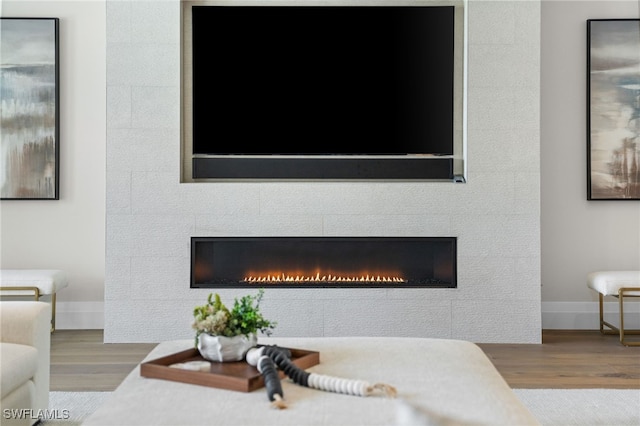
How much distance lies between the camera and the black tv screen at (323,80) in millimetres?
4801

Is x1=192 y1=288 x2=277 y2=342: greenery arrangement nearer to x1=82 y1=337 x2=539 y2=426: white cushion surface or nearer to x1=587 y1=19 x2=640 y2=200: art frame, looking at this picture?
x1=82 y1=337 x2=539 y2=426: white cushion surface

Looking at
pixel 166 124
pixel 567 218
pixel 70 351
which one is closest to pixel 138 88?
pixel 166 124

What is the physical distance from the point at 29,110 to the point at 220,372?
358cm

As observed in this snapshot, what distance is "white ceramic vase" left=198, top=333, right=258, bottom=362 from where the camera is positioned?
2422 millimetres

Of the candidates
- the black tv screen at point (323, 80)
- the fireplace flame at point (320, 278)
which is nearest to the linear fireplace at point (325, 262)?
the fireplace flame at point (320, 278)

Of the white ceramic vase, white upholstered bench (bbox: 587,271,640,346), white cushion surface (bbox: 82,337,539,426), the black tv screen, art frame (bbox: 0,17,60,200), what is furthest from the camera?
art frame (bbox: 0,17,60,200)

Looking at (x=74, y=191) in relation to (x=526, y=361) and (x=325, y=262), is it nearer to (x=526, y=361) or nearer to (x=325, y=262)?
(x=325, y=262)

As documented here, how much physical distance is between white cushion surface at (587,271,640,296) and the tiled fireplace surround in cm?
43

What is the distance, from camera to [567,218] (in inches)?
205

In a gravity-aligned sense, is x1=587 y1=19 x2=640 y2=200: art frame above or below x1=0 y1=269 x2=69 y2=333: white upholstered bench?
above

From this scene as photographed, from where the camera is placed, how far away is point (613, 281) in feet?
15.2

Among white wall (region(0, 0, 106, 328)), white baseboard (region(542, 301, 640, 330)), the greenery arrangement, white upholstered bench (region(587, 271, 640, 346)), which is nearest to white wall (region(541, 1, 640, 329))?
white baseboard (region(542, 301, 640, 330))

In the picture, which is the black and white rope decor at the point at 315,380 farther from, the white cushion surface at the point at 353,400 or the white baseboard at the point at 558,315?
the white baseboard at the point at 558,315

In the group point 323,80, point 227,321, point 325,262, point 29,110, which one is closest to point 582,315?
point 325,262
